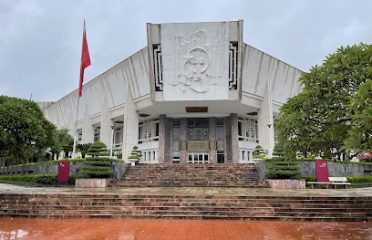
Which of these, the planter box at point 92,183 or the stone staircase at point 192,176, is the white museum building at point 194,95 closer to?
the stone staircase at point 192,176

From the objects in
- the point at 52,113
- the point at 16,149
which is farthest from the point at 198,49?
the point at 52,113

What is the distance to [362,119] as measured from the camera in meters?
4.62

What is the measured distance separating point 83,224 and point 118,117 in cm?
2820

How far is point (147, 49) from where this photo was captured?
28328 mm

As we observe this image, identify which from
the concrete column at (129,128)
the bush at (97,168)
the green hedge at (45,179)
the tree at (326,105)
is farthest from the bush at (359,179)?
the concrete column at (129,128)

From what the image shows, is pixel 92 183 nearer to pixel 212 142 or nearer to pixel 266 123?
pixel 212 142

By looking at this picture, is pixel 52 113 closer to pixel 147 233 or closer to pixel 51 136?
pixel 51 136

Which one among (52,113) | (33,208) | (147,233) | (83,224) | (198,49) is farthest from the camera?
(52,113)

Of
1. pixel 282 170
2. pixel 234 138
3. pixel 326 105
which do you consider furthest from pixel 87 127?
pixel 326 105

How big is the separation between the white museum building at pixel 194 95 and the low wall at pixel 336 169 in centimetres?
844

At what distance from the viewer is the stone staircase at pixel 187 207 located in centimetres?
921

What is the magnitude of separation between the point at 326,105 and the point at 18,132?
10.3 metres

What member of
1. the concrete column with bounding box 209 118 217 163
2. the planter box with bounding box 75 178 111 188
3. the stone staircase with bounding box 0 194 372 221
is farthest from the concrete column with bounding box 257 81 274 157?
the stone staircase with bounding box 0 194 372 221

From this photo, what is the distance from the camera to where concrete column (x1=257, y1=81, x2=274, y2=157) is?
3053 centimetres
